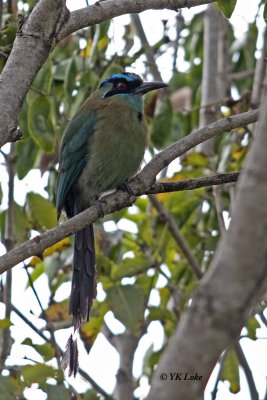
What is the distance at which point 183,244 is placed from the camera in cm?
450

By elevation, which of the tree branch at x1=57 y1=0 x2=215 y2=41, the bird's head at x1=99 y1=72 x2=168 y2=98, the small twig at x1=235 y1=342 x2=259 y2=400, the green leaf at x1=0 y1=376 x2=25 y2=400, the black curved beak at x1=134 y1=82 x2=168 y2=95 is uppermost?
the bird's head at x1=99 y1=72 x2=168 y2=98

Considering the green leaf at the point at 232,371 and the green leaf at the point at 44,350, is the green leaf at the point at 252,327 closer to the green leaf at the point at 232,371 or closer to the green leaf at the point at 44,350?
the green leaf at the point at 232,371

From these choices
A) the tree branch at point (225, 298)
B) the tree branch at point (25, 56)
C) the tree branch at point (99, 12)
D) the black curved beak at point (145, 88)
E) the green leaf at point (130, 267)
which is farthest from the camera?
the black curved beak at point (145, 88)

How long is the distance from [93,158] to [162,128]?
0.38 meters

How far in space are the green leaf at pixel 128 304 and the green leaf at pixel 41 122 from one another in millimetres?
750

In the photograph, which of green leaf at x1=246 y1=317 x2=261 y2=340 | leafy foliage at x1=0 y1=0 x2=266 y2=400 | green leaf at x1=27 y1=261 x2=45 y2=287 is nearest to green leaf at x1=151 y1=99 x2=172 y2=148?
leafy foliage at x1=0 y1=0 x2=266 y2=400

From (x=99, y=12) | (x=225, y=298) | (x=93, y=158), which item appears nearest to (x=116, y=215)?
(x=93, y=158)

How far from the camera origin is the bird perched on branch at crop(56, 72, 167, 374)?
4039 mm

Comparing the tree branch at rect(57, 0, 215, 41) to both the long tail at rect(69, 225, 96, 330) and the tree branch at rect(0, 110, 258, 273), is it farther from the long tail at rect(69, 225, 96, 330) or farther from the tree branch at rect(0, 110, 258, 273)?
the long tail at rect(69, 225, 96, 330)

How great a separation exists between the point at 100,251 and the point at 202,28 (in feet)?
8.12

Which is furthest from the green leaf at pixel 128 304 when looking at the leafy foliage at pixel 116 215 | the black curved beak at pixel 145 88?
the black curved beak at pixel 145 88

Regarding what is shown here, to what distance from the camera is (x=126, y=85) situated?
4.52 m

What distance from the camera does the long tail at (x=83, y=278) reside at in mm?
3887

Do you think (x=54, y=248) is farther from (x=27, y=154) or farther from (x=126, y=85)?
(x=126, y=85)
